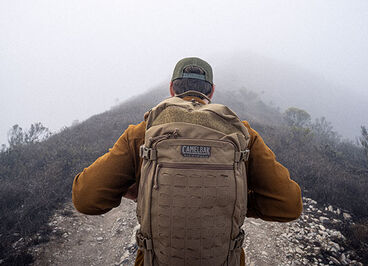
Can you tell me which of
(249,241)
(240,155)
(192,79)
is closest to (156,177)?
(240,155)

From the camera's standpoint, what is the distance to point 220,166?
3.58 feet

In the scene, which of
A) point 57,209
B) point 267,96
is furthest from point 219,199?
point 267,96

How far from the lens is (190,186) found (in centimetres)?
104

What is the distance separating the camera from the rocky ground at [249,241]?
3.36 metres

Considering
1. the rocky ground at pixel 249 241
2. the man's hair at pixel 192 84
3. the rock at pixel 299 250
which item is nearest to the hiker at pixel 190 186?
the man's hair at pixel 192 84

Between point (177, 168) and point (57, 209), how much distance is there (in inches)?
187

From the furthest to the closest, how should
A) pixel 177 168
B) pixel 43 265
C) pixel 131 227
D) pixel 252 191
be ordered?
pixel 131 227 < pixel 43 265 < pixel 252 191 < pixel 177 168

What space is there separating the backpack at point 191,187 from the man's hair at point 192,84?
49 centimetres

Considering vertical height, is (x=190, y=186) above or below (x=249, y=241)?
above

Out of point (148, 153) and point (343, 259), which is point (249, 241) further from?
point (148, 153)

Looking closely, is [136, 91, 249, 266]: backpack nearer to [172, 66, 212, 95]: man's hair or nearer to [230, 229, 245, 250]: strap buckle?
[230, 229, 245, 250]: strap buckle

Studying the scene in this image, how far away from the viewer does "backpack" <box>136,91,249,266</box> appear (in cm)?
104

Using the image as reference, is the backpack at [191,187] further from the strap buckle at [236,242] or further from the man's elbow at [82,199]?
the man's elbow at [82,199]

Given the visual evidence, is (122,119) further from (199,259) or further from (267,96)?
(267,96)
